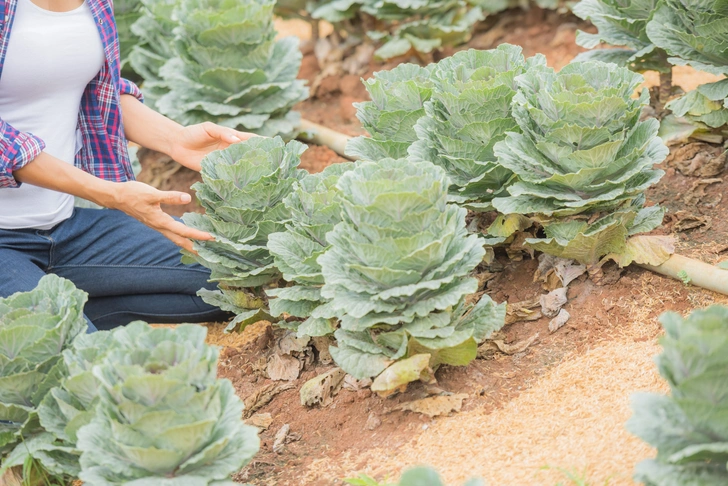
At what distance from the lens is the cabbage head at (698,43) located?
8.61ft

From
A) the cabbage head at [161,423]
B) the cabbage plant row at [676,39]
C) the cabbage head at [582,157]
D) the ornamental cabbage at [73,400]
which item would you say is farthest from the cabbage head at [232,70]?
the cabbage head at [161,423]

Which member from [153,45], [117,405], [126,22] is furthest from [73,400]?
[126,22]

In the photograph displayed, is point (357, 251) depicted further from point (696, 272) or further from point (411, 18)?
point (411, 18)

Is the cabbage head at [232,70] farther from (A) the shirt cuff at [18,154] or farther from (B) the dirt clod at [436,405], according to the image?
(B) the dirt clod at [436,405]

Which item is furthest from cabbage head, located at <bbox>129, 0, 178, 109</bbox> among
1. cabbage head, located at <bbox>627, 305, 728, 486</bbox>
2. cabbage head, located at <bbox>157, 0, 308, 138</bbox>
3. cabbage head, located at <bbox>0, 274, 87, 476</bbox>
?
cabbage head, located at <bbox>627, 305, 728, 486</bbox>

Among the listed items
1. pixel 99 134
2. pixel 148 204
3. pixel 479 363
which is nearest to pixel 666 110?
pixel 479 363

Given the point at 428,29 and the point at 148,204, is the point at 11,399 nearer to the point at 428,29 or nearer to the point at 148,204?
the point at 148,204

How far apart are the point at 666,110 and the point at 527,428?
1634 mm

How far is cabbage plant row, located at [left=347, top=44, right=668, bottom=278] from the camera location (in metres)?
2.25

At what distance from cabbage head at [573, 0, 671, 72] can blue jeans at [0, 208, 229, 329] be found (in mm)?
1729

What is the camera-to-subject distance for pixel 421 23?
14.4 feet

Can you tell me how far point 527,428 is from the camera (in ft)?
6.63

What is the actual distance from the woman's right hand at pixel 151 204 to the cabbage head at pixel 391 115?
22.6 inches

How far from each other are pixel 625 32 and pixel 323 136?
157 cm
